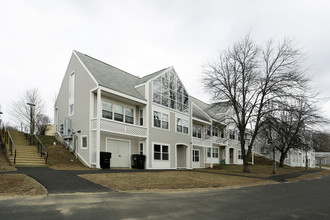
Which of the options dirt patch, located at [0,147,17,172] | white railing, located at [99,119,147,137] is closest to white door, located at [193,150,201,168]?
white railing, located at [99,119,147,137]

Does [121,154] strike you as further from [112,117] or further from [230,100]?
[230,100]

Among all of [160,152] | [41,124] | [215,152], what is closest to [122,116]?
[160,152]

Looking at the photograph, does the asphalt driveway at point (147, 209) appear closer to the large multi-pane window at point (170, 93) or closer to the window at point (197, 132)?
the large multi-pane window at point (170, 93)

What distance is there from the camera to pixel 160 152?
2144 centimetres

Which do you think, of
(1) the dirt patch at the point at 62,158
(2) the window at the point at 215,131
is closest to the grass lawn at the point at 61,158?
(1) the dirt patch at the point at 62,158

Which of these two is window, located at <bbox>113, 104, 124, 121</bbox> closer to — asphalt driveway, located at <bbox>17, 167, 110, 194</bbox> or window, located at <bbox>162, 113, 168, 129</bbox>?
window, located at <bbox>162, 113, 168, 129</bbox>

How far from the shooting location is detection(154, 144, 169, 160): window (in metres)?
21.1

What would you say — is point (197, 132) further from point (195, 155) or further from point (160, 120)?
point (160, 120)

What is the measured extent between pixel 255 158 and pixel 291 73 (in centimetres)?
2821

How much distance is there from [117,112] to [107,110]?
41.3 inches

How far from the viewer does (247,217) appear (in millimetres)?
5828

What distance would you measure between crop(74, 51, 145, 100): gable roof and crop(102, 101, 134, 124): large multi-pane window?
1.42 m

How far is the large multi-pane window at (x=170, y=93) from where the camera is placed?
21875 millimetres

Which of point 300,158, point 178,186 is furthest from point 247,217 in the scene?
point 300,158
